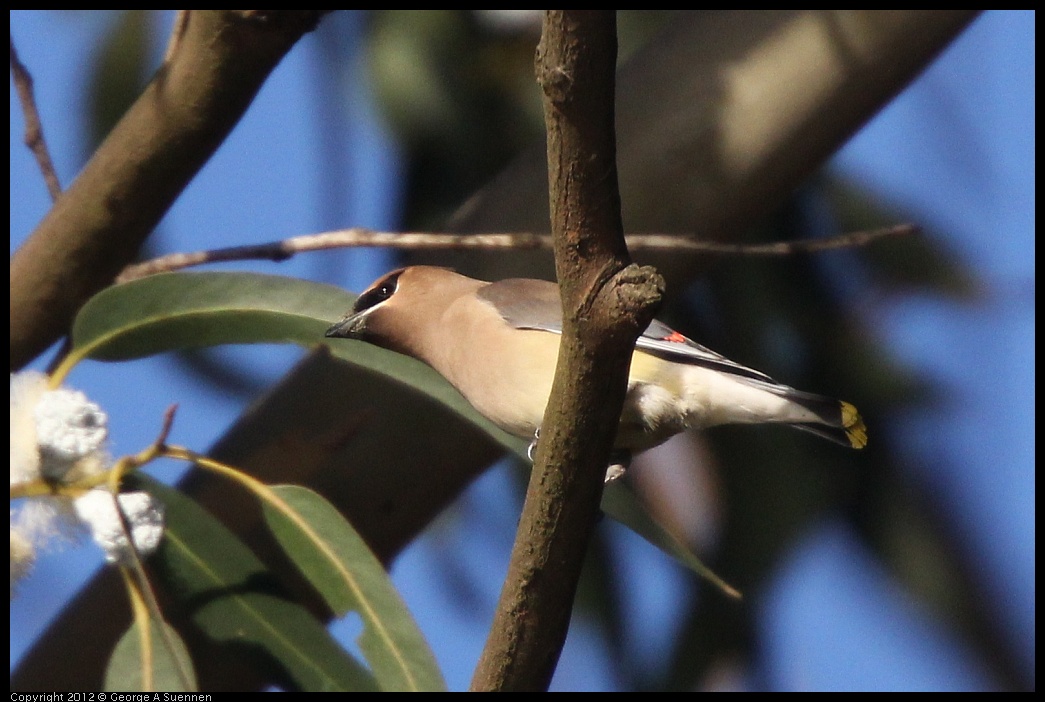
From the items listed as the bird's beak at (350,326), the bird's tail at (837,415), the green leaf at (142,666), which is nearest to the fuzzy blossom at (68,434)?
the green leaf at (142,666)

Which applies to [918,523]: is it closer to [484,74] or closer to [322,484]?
[484,74]

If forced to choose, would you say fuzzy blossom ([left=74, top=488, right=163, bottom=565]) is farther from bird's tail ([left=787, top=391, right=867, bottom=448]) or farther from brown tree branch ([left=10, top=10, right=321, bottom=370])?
bird's tail ([left=787, top=391, right=867, bottom=448])

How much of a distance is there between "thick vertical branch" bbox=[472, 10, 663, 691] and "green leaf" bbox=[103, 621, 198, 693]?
2.26 feet

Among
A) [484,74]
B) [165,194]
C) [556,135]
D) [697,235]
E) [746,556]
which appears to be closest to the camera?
[556,135]

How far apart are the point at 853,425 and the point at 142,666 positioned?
150 centimetres

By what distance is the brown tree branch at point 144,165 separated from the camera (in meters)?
2.36

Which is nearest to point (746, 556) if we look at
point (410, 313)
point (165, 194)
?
point (410, 313)

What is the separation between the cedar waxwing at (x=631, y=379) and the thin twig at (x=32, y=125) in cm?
70

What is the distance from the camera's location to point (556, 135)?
4.83 feet

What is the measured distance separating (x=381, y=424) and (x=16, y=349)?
85 cm

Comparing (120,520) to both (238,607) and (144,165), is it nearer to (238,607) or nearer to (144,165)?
(238,607)

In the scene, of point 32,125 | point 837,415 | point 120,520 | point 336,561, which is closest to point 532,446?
point 336,561

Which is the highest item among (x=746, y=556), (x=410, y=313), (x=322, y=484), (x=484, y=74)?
(x=484, y=74)

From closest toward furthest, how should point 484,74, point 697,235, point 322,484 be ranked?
1. point 322,484
2. point 697,235
3. point 484,74
